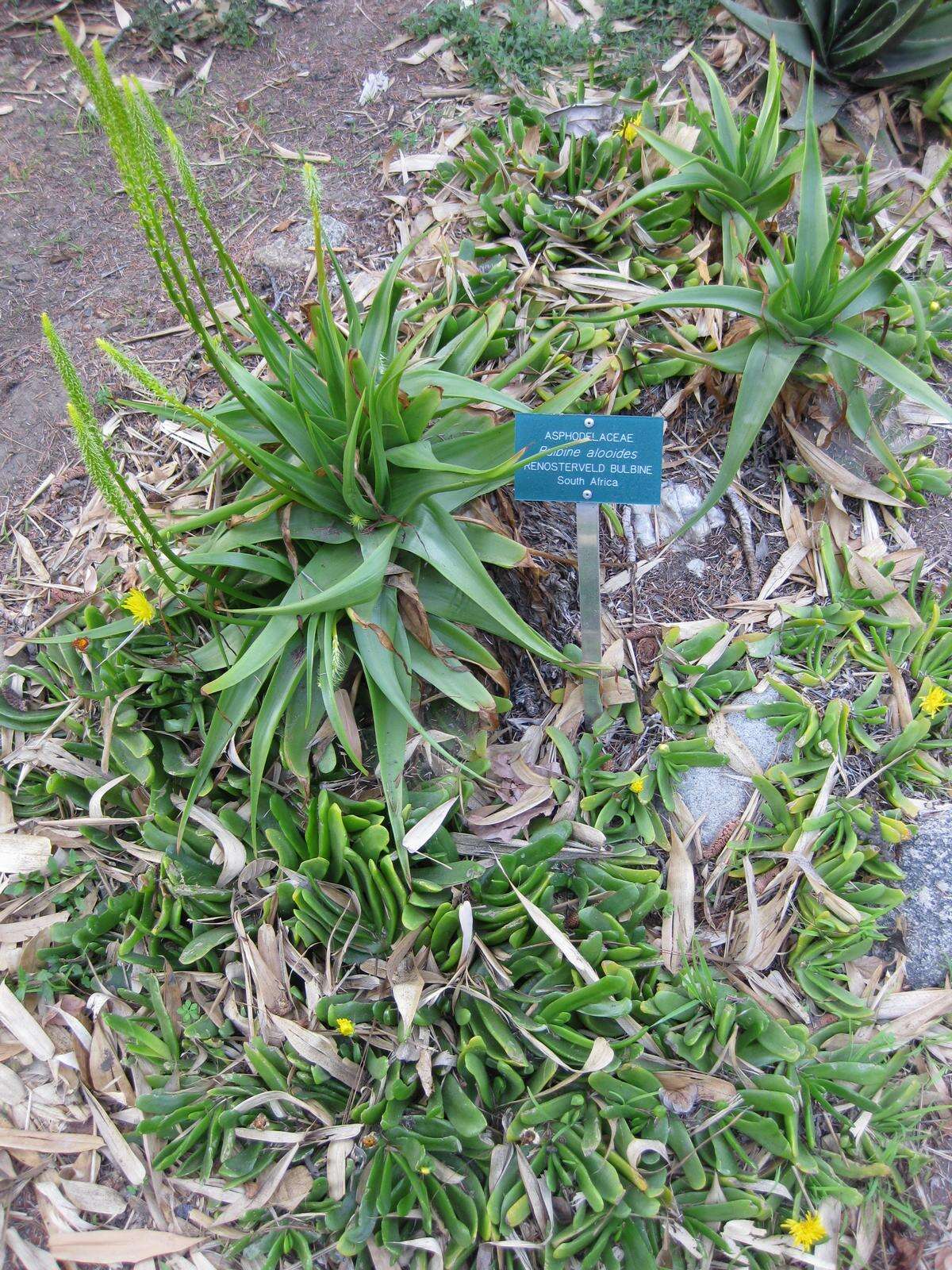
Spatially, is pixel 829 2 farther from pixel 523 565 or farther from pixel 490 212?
pixel 523 565

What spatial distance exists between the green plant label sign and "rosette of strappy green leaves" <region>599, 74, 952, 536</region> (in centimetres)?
28

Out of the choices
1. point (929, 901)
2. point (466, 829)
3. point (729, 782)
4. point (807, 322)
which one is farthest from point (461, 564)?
point (929, 901)

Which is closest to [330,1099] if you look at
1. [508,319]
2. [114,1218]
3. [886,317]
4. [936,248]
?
[114,1218]

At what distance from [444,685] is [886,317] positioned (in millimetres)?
1918

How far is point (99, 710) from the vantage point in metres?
2.76

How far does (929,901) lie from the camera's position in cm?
246

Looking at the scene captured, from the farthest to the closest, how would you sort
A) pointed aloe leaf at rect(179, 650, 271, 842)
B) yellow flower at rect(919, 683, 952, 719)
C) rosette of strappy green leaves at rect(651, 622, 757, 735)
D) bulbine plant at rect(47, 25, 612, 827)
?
rosette of strappy green leaves at rect(651, 622, 757, 735) → yellow flower at rect(919, 683, 952, 719) → pointed aloe leaf at rect(179, 650, 271, 842) → bulbine plant at rect(47, 25, 612, 827)

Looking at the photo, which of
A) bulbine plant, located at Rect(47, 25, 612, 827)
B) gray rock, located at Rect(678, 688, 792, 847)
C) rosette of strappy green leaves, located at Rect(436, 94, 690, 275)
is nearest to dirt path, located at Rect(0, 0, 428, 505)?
rosette of strappy green leaves, located at Rect(436, 94, 690, 275)

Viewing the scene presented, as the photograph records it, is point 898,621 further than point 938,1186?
Yes

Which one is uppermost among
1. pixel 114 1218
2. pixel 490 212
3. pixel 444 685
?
pixel 490 212

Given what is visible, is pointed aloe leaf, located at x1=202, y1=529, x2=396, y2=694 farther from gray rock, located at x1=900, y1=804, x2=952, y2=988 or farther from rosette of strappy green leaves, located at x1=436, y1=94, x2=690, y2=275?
gray rock, located at x1=900, y1=804, x2=952, y2=988

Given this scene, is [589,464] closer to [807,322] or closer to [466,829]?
[807,322]

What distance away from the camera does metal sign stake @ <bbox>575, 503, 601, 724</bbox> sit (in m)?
2.47

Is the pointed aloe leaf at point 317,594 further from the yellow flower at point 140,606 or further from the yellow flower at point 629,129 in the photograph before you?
the yellow flower at point 629,129
